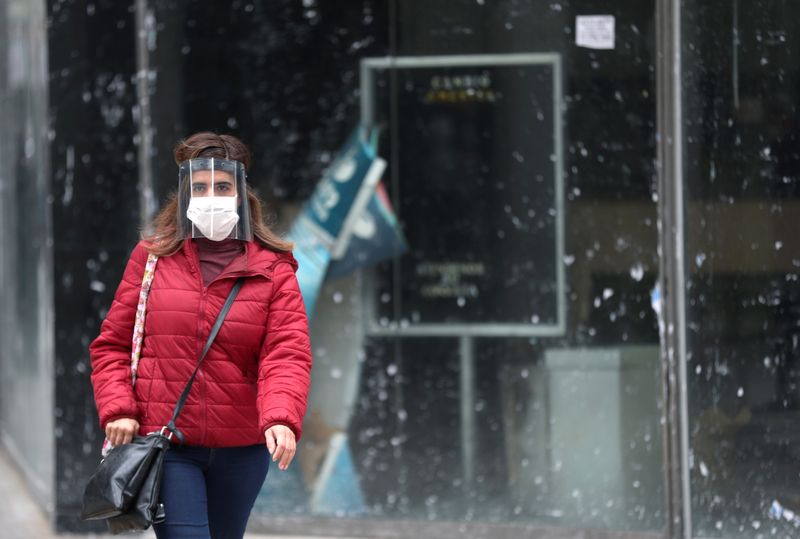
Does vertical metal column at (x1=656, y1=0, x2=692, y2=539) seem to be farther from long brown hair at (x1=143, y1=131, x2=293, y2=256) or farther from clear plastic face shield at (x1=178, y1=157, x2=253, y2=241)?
clear plastic face shield at (x1=178, y1=157, x2=253, y2=241)

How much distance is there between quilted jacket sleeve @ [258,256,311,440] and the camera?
3.34 m

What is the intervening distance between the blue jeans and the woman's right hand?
0.11m

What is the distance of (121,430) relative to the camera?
3420 mm

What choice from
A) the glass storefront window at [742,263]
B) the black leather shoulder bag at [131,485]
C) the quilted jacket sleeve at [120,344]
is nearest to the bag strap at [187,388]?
the black leather shoulder bag at [131,485]

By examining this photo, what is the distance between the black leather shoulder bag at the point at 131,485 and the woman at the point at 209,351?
6 cm

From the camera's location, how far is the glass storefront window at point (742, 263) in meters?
5.09

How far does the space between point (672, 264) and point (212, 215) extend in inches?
101

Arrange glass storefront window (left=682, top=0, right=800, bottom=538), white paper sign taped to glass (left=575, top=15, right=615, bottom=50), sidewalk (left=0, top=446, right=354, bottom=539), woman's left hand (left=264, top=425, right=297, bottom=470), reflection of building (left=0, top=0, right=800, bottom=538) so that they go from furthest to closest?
sidewalk (left=0, top=446, right=354, bottom=539)
white paper sign taped to glass (left=575, top=15, right=615, bottom=50)
reflection of building (left=0, top=0, right=800, bottom=538)
glass storefront window (left=682, top=0, right=800, bottom=538)
woman's left hand (left=264, top=425, right=297, bottom=470)

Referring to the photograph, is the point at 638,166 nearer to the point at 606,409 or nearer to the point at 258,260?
the point at 606,409

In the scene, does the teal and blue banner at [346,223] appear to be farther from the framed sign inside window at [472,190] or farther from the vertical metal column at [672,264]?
the vertical metal column at [672,264]

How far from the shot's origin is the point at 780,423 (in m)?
5.12

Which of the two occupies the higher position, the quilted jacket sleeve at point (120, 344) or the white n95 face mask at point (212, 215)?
the white n95 face mask at point (212, 215)

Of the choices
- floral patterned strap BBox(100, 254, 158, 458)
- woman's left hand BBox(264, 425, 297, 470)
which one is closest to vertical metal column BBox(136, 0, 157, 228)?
floral patterned strap BBox(100, 254, 158, 458)

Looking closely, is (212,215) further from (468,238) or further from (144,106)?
(144,106)
